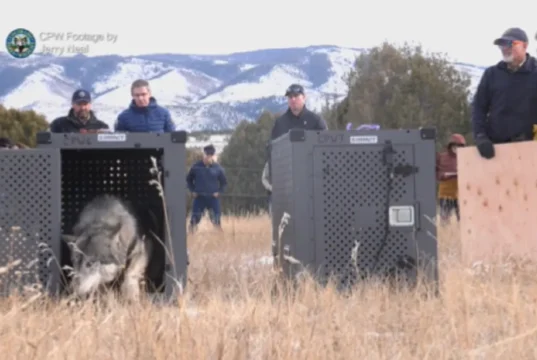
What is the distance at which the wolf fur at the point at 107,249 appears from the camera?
7.07 meters

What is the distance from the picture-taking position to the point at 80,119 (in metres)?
9.51

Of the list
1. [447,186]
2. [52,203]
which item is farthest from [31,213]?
[447,186]

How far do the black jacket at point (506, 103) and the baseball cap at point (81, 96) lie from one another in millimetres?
3335

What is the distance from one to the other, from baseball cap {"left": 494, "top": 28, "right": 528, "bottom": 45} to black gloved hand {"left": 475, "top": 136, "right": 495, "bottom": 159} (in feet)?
2.71

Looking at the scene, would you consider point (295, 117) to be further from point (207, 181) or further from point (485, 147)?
point (207, 181)

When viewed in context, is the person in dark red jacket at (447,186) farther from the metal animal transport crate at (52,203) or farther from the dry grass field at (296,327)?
the metal animal transport crate at (52,203)

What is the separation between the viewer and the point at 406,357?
4.69 meters

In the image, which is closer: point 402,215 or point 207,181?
point 402,215

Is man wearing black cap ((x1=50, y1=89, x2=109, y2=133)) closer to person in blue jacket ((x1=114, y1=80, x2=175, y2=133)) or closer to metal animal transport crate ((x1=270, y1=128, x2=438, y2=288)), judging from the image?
person in blue jacket ((x1=114, y1=80, x2=175, y2=133))

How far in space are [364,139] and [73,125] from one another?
306cm

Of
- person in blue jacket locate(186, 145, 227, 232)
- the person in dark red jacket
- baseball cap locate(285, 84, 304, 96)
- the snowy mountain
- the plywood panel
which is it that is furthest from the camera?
the snowy mountain

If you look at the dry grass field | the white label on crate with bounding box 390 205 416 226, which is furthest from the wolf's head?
the white label on crate with bounding box 390 205 416 226

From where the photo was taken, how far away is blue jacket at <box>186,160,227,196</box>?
1980cm

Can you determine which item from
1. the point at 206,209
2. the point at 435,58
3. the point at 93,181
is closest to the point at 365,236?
the point at 93,181
